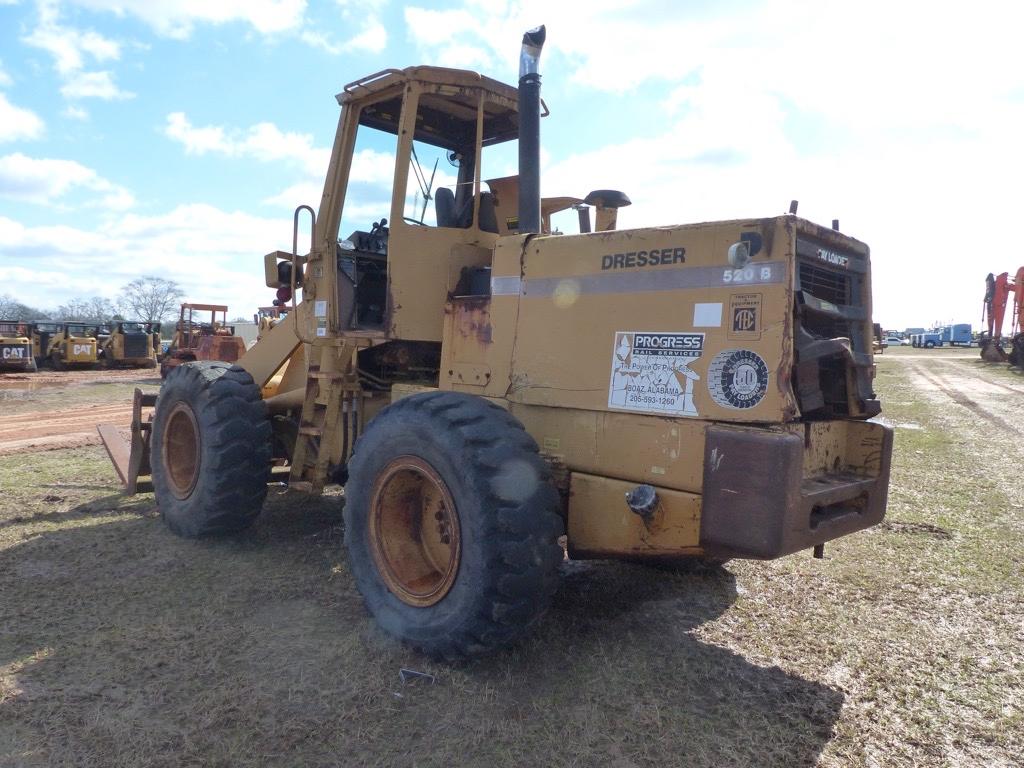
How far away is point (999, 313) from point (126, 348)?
35507 mm

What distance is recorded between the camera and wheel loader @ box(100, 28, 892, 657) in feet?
10.5

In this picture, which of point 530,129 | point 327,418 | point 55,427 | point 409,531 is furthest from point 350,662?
point 55,427

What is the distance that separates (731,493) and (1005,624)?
2.14m

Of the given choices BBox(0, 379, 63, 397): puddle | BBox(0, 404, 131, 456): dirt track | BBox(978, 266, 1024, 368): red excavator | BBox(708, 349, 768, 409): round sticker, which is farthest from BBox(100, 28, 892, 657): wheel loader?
BBox(978, 266, 1024, 368): red excavator

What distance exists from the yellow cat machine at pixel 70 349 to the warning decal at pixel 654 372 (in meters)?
27.4

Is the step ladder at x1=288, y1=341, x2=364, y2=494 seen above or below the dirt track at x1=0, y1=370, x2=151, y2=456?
above

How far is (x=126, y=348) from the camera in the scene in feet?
91.4

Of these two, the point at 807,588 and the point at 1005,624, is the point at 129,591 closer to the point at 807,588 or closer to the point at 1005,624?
the point at 807,588

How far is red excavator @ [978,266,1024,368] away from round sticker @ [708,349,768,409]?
102 feet

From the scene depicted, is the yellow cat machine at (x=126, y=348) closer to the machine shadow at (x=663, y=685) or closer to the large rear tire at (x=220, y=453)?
the large rear tire at (x=220, y=453)

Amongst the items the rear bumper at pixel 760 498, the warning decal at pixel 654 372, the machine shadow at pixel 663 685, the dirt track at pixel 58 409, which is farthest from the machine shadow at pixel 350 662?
the dirt track at pixel 58 409

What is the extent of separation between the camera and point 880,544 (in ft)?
17.9

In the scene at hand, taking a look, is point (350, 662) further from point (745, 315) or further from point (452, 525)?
point (745, 315)

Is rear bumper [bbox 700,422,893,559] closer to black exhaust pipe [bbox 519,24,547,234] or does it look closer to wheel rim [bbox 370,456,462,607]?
wheel rim [bbox 370,456,462,607]
